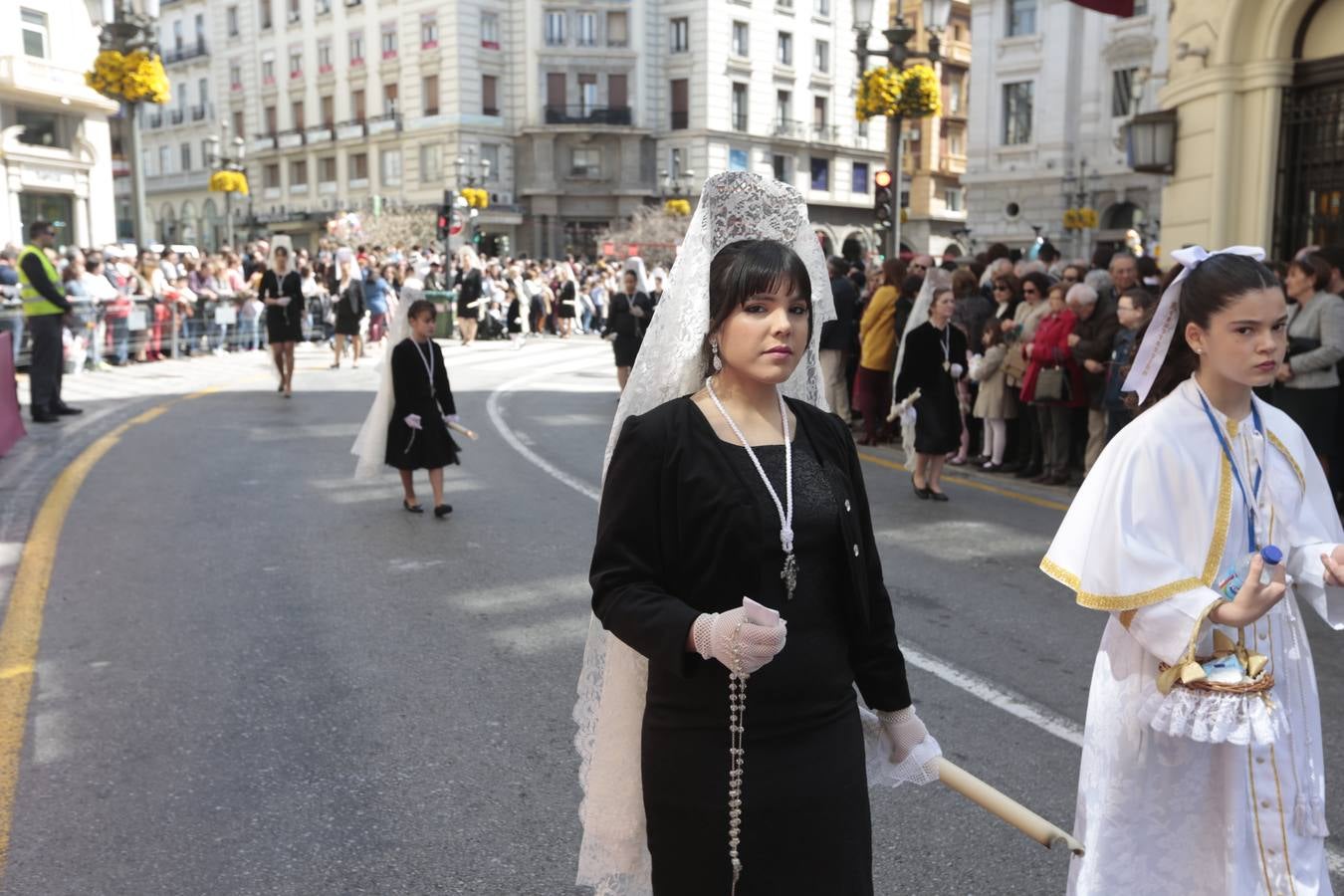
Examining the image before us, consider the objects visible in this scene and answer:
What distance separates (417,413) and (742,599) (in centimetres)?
724

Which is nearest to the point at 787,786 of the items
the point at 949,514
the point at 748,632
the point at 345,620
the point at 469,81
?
the point at 748,632

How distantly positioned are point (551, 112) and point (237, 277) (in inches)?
1512

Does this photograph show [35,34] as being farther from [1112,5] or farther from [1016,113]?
[1112,5]

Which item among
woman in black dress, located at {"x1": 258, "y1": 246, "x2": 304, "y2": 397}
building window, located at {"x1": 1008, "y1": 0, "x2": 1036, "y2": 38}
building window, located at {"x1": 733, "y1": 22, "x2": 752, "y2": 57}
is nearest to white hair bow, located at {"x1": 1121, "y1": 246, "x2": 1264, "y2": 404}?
woman in black dress, located at {"x1": 258, "y1": 246, "x2": 304, "y2": 397}

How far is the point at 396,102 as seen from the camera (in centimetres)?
6219

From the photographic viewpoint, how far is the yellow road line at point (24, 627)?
4434 mm

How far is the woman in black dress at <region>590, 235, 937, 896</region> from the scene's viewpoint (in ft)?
7.75

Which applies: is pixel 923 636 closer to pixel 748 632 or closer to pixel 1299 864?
pixel 1299 864

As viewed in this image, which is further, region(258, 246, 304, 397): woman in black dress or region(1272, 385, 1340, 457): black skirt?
region(258, 246, 304, 397): woman in black dress

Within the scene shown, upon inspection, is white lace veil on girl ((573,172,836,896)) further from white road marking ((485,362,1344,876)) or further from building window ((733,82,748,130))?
building window ((733,82,748,130))

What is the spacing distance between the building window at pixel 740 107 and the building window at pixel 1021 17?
1967 centimetres

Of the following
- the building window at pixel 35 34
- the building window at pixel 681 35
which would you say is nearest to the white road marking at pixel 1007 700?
the building window at pixel 35 34

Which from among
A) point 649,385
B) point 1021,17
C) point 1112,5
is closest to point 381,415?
point 649,385

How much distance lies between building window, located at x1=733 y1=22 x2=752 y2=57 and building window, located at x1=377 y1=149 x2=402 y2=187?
689 inches
